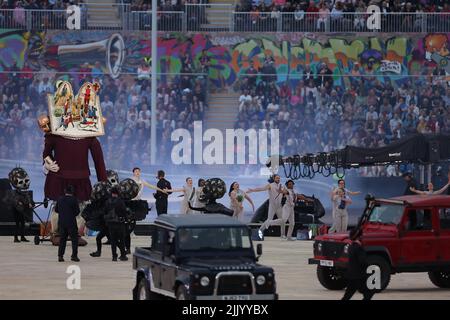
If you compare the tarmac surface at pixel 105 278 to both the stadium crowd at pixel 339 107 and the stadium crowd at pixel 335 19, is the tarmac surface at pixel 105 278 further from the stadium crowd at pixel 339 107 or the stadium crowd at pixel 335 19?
the stadium crowd at pixel 335 19

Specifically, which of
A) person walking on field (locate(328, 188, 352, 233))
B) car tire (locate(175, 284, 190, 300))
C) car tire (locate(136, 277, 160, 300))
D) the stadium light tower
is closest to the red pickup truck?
car tire (locate(136, 277, 160, 300))

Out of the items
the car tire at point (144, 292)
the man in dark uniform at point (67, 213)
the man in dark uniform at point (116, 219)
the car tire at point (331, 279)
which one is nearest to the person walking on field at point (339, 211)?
the man in dark uniform at point (116, 219)

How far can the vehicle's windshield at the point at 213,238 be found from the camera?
66.0 feet

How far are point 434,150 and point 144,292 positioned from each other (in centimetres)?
1649

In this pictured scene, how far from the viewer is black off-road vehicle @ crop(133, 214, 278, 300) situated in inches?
750

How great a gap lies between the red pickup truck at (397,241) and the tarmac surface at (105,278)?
42 centimetres

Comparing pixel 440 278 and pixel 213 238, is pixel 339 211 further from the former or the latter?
pixel 213 238

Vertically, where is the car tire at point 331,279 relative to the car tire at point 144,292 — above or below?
below

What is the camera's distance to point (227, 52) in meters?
53.0

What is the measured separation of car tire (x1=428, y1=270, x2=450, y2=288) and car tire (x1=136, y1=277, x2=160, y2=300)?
6.69 metres

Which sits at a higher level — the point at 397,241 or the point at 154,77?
the point at 154,77

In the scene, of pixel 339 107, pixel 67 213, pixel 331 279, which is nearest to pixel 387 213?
pixel 331 279

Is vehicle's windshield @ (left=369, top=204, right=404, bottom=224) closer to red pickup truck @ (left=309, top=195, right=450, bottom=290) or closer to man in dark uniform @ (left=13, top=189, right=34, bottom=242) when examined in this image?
red pickup truck @ (left=309, top=195, right=450, bottom=290)

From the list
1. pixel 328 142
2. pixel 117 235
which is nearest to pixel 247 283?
pixel 117 235
